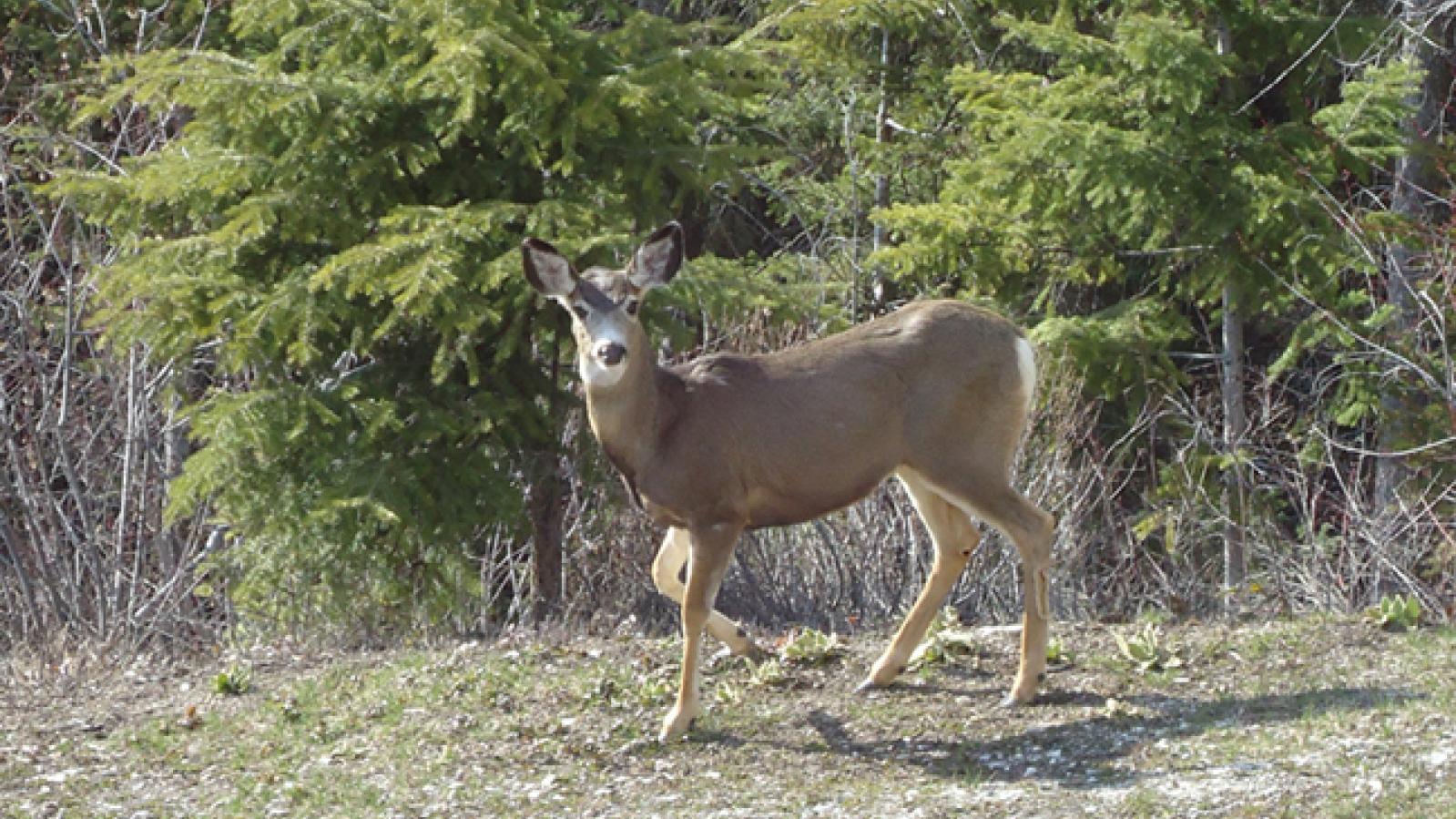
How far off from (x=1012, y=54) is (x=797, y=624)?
736 centimetres

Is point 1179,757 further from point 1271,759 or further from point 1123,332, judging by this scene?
point 1123,332

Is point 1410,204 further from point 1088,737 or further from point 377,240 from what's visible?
point 1088,737

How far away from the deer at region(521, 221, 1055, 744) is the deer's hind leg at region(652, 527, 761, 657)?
0.11 feet

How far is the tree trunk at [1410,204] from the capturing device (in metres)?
12.6

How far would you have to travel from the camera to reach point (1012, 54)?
1620 centimetres

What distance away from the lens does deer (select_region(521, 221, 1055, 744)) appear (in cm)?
742

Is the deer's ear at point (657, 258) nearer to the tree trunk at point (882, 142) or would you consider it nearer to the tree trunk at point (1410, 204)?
the tree trunk at point (1410, 204)

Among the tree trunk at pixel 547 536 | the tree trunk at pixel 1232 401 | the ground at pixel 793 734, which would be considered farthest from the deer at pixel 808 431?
the tree trunk at pixel 1232 401

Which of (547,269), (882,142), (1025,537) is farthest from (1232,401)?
(547,269)

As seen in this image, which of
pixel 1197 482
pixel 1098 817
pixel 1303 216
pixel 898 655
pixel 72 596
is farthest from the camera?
pixel 1197 482

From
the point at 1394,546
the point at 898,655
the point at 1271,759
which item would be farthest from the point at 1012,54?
the point at 1271,759

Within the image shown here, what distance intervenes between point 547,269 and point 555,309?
3111 mm

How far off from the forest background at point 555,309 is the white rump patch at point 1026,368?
2317 millimetres

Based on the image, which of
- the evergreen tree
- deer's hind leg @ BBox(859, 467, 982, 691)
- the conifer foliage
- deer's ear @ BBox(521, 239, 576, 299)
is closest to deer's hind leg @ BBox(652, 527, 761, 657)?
deer's hind leg @ BBox(859, 467, 982, 691)
